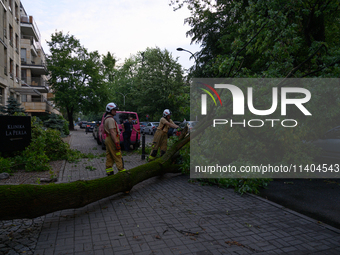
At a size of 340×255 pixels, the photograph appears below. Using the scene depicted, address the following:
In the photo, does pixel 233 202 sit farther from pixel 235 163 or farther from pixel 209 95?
Answer: pixel 209 95

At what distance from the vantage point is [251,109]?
7.83 m

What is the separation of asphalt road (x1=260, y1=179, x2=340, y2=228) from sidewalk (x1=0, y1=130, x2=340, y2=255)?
31 cm

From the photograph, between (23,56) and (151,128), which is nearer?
(151,128)

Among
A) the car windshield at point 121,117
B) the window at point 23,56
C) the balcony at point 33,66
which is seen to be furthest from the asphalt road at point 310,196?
the window at point 23,56

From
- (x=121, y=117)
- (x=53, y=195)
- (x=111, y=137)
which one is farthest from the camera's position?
(x=121, y=117)

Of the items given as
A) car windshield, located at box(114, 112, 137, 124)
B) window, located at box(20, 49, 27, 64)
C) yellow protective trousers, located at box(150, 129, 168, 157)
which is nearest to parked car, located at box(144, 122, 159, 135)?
car windshield, located at box(114, 112, 137, 124)

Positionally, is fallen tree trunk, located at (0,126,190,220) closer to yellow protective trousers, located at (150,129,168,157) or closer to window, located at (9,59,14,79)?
yellow protective trousers, located at (150,129,168,157)

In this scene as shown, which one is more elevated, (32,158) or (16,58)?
(16,58)

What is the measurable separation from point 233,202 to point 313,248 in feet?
6.66

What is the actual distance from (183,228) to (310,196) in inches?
131

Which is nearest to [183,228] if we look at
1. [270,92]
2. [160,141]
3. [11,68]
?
[270,92]

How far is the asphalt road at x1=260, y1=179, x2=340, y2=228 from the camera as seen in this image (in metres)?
4.85

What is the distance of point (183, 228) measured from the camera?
164 inches

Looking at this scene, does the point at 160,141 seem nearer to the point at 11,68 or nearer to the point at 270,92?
the point at 270,92
